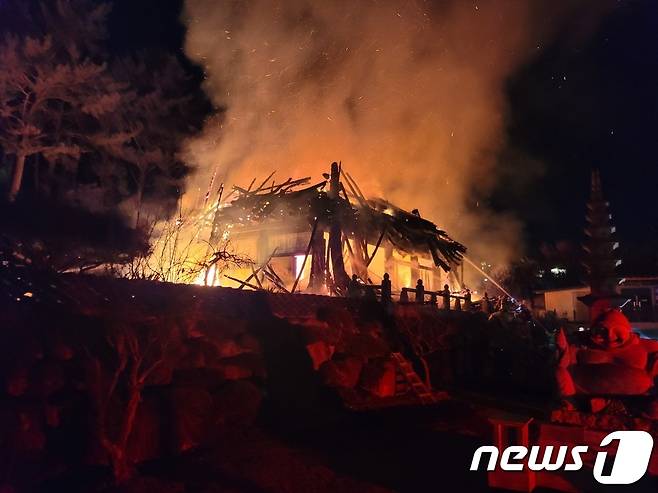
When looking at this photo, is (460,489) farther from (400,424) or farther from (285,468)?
(400,424)

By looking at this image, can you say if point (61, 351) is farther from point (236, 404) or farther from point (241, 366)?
point (241, 366)

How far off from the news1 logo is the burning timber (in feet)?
32.8

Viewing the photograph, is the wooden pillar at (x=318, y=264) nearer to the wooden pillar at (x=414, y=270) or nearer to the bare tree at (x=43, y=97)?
the wooden pillar at (x=414, y=270)

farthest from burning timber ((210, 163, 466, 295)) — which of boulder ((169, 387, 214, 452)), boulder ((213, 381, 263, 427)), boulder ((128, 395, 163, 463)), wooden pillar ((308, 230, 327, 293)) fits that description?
boulder ((128, 395, 163, 463))

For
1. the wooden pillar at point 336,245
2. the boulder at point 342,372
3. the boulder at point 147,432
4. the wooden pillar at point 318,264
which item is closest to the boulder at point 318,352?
the boulder at point 342,372

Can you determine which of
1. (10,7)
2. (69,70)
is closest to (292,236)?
(69,70)

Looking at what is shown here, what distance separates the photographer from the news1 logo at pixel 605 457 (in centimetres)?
664

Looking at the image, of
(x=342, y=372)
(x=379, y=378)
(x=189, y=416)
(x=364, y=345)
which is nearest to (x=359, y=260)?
(x=364, y=345)

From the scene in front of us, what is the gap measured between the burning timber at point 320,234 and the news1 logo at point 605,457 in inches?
394

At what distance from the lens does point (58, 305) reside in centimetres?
754

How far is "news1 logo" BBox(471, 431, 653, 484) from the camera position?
21.8 ft

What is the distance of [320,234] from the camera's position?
736 inches

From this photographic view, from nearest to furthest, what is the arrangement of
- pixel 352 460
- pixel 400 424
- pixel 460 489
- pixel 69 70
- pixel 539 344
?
pixel 460 489 → pixel 352 460 → pixel 400 424 → pixel 69 70 → pixel 539 344

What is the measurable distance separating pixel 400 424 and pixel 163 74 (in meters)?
19.5
